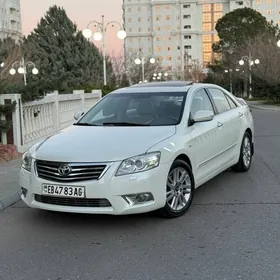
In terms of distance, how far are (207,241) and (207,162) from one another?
5.72 ft

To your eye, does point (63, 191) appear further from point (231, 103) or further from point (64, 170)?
point (231, 103)

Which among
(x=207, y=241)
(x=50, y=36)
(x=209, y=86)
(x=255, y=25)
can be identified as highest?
(x=255, y=25)

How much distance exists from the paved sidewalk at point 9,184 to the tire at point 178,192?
7.64 feet

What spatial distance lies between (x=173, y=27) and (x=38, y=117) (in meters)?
116

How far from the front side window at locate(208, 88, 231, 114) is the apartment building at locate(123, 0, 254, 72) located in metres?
114

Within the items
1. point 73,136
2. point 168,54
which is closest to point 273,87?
point 73,136

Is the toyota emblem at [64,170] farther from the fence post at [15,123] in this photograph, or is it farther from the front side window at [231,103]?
the fence post at [15,123]

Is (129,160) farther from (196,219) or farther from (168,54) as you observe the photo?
(168,54)

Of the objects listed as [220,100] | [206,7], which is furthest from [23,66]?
[206,7]

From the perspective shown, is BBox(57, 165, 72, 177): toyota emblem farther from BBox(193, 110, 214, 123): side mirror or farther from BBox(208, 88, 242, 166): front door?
BBox(208, 88, 242, 166): front door

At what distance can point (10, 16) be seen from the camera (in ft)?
313

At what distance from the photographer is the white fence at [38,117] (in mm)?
9836

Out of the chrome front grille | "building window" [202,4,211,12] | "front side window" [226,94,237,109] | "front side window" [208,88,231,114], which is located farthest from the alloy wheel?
"building window" [202,4,211,12]

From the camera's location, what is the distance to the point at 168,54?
12319 cm
